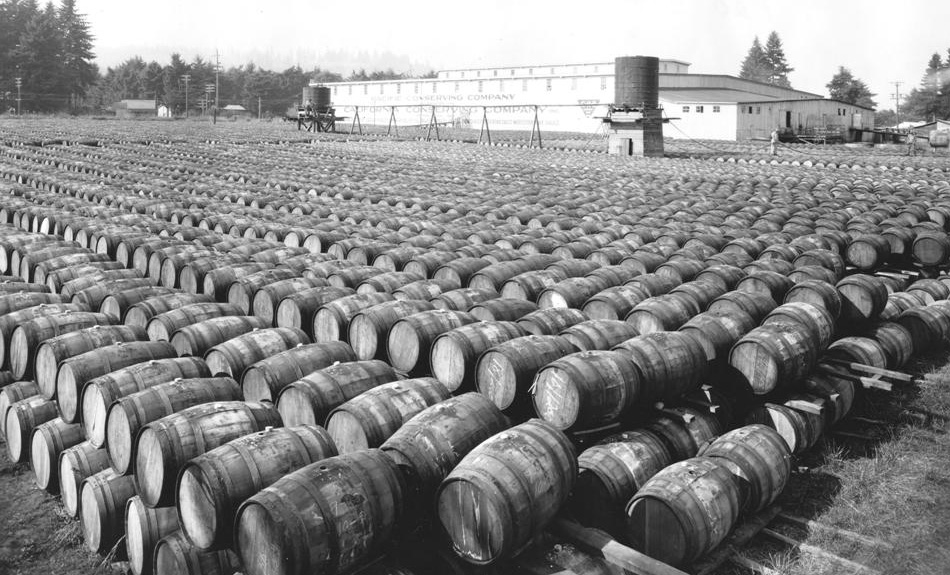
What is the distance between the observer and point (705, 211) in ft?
65.2

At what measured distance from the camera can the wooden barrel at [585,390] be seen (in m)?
7.56

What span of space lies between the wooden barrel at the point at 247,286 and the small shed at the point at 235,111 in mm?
104227

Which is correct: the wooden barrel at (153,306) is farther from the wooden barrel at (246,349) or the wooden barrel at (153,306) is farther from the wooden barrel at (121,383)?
the wooden barrel at (121,383)

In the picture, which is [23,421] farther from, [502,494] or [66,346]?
[502,494]

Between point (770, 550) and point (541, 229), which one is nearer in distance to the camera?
point (770, 550)

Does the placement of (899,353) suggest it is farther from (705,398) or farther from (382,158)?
(382,158)

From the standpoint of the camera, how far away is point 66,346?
9.01 m

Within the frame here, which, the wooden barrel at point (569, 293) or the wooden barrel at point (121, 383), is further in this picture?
Answer: the wooden barrel at point (569, 293)

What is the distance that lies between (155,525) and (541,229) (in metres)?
11.8

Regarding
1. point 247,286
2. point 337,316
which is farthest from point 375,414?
point 247,286

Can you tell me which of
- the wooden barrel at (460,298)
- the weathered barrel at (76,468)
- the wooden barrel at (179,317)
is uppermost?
the wooden barrel at (460,298)

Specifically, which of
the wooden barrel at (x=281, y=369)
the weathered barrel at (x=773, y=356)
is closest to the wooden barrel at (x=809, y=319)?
the weathered barrel at (x=773, y=356)

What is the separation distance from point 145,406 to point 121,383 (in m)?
0.79

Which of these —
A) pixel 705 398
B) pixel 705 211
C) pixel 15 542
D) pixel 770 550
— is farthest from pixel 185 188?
pixel 770 550
